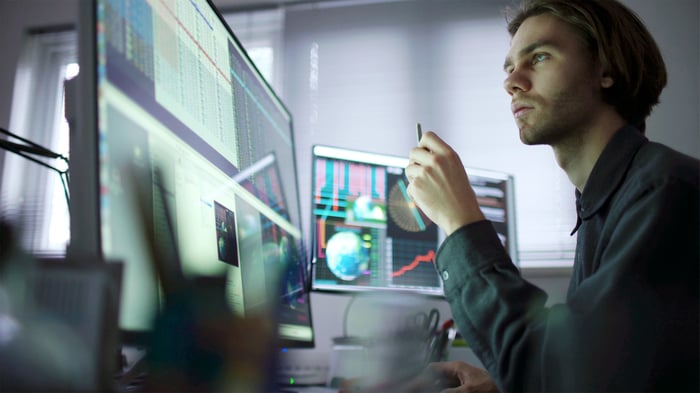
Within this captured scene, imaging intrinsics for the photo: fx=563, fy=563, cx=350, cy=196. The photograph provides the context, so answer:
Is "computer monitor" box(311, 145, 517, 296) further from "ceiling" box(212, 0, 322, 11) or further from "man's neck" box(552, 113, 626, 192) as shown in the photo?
"ceiling" box(212, 0, 322, 11)

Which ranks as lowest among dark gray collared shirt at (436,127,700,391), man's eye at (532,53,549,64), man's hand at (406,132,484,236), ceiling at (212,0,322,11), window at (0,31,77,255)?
dark gray collared shirt at (436,127,700,391)

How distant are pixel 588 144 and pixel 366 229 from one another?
0.70 m

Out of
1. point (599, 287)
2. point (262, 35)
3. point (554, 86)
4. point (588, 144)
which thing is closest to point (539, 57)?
point (554, 86)

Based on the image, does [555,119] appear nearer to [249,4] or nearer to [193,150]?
[193,150]

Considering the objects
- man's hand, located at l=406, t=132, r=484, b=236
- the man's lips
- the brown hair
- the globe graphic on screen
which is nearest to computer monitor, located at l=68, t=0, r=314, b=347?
man's hand, located at l=406, t=132, r=484, b=236

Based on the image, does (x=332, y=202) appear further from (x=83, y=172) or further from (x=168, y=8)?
(x=83, y=172)

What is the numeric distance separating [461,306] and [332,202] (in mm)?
910

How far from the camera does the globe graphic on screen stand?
5.14 feet

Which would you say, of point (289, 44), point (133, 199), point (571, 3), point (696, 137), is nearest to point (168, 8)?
point (133, 199)

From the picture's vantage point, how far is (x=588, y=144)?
3.58 feet

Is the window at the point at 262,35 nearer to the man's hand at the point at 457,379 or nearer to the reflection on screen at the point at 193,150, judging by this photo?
the reflection on screen at the point at 193,150

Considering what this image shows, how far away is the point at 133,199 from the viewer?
0.58 metres

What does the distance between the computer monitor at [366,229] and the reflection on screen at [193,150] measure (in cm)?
36

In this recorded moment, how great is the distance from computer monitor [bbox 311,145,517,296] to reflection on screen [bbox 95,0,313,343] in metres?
0.36
